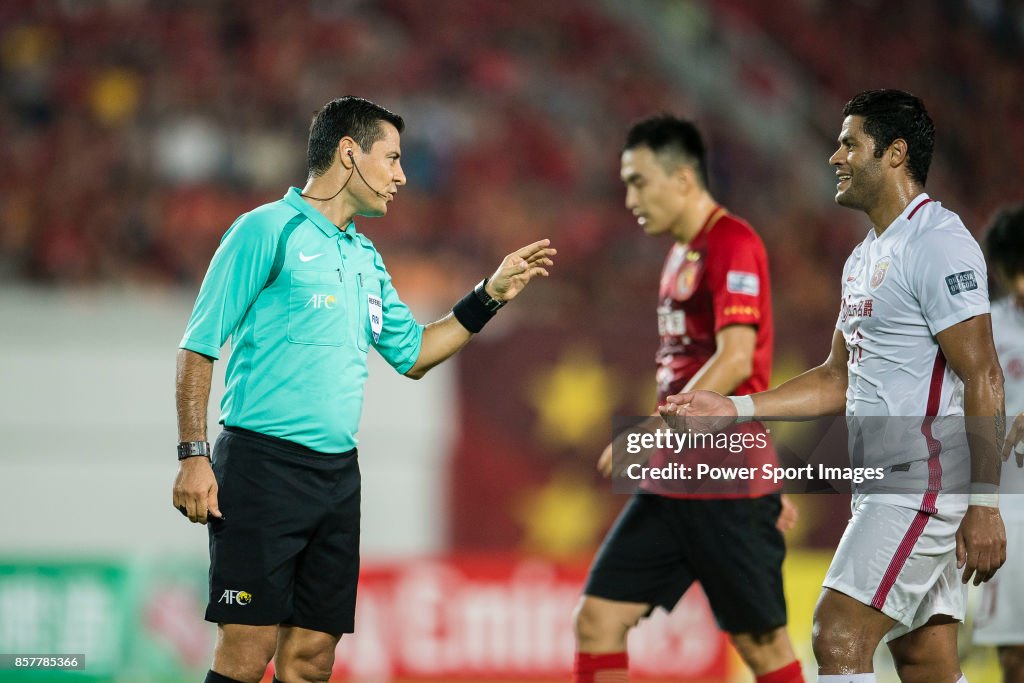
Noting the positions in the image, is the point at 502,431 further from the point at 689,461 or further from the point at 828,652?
the point at 828,652

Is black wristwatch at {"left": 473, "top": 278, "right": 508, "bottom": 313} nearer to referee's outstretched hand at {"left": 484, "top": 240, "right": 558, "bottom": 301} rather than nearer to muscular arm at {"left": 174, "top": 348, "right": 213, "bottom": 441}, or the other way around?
referee's outstretched hand at {"left": 484, "top": 240, "right": 558, "bottom": 301}

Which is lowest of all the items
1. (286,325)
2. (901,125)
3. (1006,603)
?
(1006,603)

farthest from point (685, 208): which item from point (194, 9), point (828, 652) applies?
point (194, 9)

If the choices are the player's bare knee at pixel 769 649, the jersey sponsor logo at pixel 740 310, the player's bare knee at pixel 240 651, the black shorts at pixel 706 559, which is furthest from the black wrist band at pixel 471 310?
the player's bare knee at pixel 769 649

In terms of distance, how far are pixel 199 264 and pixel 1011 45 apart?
29.4ft

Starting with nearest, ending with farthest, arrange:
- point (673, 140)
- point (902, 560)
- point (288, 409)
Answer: point (902, 560) < point (288, 409) < point (673, 140)

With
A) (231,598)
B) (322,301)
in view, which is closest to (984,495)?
(322,301)

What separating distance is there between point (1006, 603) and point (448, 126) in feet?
25.3

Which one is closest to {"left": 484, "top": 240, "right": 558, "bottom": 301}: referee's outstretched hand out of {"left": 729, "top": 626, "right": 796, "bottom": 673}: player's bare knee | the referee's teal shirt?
the referee's teal shirt

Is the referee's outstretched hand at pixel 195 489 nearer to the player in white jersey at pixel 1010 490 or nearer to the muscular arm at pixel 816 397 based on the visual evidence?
the muscular arm at pixel 816 397

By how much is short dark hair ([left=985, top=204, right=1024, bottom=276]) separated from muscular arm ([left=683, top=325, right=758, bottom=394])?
100 centimetres

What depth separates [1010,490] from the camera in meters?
4.63

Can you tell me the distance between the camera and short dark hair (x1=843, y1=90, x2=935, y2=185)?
12.3 feet

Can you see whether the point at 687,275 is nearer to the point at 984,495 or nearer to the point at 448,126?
the point at 984,495
